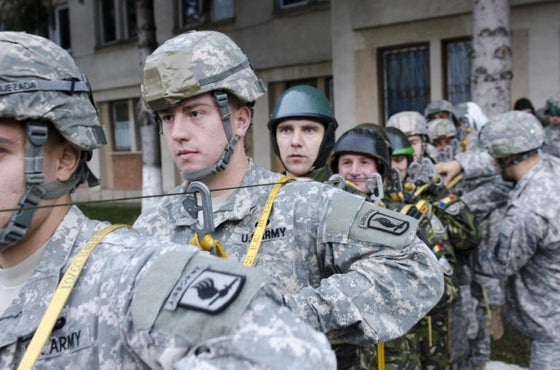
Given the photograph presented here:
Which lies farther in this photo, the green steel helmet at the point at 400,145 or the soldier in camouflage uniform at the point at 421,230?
the green steel helmet at the point at 400,145

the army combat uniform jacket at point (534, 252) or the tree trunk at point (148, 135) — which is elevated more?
the tree trunk at point (148, 135)

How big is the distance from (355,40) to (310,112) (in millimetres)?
8854

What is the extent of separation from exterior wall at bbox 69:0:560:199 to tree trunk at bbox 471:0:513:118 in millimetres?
3211

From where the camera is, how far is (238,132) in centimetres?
254

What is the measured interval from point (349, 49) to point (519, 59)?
313 centimetres

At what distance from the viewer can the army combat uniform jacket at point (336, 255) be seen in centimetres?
224

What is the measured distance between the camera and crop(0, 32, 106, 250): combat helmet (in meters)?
1.59

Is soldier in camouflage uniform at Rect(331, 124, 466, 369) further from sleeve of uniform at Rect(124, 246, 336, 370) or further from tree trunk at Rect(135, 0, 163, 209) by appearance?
tree trunk at Rect(135, 0, 163, 209)

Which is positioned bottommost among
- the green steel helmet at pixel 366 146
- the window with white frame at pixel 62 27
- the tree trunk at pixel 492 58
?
the green steel helmet at pixel 366 146

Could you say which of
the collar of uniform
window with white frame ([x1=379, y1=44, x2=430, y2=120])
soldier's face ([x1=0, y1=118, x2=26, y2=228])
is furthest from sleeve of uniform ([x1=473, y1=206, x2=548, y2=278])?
window with white frame ([x1=379, y1=44, x2=430, y2=120])

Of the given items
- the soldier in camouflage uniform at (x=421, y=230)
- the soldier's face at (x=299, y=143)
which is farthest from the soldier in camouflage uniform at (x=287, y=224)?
the soldier in camouflage uniform at (x=421, y=230)

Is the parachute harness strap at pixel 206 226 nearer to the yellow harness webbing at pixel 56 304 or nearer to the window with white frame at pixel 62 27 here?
the yellow harness webbing at pixel 56 304

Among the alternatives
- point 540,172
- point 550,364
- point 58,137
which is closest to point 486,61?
point 540,172

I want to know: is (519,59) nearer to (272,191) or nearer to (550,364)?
(550,364)
